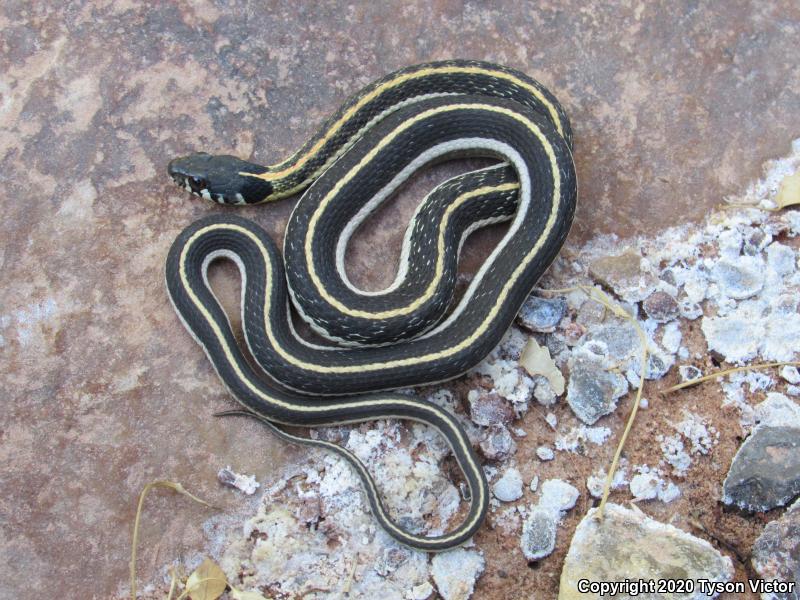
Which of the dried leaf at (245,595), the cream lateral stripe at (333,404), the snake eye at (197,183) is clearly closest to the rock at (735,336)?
the cream lateral stripe at (333,404)

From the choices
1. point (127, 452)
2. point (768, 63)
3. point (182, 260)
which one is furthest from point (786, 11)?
point (127, 452)

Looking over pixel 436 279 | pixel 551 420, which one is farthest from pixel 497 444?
pixel 436 279

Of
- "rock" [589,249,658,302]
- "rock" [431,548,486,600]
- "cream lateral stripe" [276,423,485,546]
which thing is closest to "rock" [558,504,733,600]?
"rock" [431,548,486,600]

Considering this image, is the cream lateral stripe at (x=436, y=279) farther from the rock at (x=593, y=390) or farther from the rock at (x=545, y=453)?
the rock at (x=545, y=453)

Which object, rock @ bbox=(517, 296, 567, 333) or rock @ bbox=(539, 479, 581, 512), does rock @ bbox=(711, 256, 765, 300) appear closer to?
rock @ bbox=(517, 296, 567, 333)

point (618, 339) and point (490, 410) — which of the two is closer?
point (490, 410)

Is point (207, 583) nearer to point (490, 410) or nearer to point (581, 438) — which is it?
point (490, 410)
